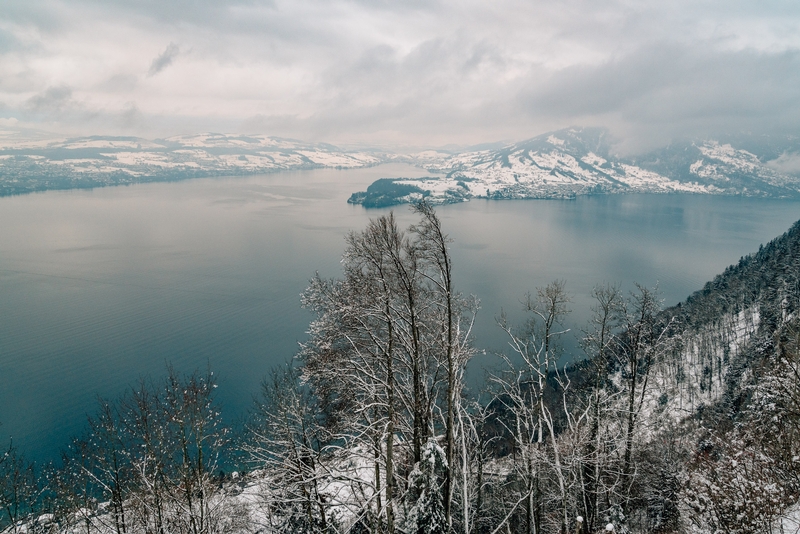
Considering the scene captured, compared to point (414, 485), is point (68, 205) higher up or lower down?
higher up

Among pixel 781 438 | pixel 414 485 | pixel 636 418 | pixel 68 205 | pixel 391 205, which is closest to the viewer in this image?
pixel 414 485

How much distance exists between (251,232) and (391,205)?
55.5 m

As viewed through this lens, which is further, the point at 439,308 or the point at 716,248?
the point at 716,248

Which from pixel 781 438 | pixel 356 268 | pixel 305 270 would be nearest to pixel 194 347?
pixel 305 270

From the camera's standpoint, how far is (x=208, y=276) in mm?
45906

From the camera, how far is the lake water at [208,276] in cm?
2711

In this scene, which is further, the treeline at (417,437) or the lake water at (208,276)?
the lake water at (208,276)

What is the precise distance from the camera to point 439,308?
18.8 feet

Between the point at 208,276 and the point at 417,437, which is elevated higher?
→ the point at 417,437

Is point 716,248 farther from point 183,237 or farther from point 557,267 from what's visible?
point 183,237

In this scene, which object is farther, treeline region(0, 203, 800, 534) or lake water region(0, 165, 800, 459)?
lake water region(0, 165, 800, 459)

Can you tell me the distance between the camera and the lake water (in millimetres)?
27109

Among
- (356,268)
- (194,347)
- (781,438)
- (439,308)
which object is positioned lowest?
(194,347)

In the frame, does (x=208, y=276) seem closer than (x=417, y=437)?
No
